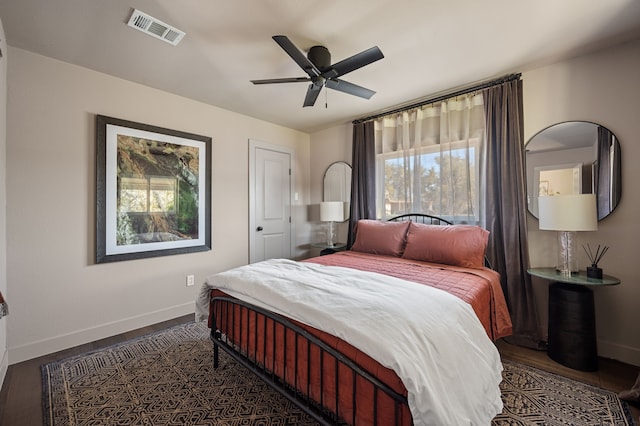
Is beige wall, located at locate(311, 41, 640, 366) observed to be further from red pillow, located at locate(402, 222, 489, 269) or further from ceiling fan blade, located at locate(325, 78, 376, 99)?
ceiling fan blade, located at locate(325, 78, 376, 99)

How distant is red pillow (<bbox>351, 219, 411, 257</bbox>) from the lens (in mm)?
3086

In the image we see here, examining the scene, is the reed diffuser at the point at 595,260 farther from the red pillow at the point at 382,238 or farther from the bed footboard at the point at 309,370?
the bed footboard at the point at 309,370

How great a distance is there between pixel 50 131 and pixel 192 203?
1.39 m

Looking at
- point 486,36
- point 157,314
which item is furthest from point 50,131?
point 486,36

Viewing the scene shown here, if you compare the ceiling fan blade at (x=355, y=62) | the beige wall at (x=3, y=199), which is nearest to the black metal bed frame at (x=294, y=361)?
the beige wall at (x=3, y=199)

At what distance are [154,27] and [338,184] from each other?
298 cm

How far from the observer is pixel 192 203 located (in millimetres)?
3400

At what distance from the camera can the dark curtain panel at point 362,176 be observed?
Result: 3844mm

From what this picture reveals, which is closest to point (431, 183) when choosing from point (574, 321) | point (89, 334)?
point (574, 321)

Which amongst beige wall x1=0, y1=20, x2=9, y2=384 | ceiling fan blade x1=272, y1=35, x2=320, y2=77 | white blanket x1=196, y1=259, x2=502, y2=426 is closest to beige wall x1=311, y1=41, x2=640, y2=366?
white blanket x1=196, y1=259, x2=502, y2=426

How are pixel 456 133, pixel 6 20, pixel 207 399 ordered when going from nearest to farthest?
pixel 207 399
pixel 6 20
pixel 456 133

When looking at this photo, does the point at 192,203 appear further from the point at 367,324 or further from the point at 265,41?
the point at 367,324

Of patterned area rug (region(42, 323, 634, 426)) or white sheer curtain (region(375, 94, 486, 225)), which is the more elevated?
white sheer curtain (region(375, 94, 486, 225))

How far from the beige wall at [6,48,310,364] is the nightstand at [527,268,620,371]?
12.2 ft
